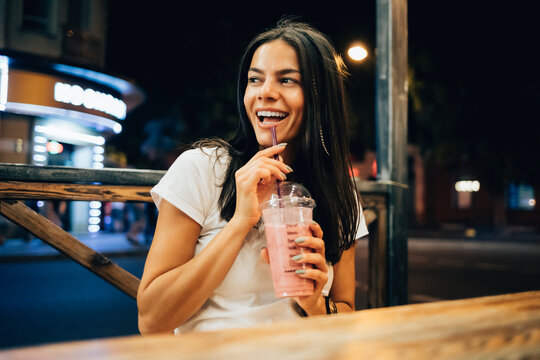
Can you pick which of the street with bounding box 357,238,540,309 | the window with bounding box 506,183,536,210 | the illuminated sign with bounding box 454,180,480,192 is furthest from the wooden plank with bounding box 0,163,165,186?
the illuminated sign with bounding box 454,180,480,192

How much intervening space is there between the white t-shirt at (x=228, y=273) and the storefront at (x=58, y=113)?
12.7 metres

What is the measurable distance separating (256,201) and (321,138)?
0.51 metres

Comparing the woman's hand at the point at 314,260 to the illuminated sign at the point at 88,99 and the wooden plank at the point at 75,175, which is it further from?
the illuminated sign at the point at 88,99

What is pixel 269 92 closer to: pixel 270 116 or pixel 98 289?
pixel 270 116

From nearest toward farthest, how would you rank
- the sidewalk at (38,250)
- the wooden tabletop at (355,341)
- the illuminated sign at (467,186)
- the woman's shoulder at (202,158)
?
the wooden tabletop at (355,341) → the woman's shoulder at (202,158) → the sidewalk at (38,250) → the illuminated sign at (467,186)

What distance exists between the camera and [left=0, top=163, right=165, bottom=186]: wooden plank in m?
2.05

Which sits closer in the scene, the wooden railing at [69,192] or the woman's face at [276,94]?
the woman's face at [276,94]

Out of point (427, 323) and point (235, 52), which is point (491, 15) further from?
point (427, 323)

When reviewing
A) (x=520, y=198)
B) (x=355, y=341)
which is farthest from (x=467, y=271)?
(x=520, y=198)

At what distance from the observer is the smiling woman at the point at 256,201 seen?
1460 mm

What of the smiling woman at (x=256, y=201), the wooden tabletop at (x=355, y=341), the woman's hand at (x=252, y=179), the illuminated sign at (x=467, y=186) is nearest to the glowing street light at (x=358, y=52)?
the smiling woman at (x=256, y=201)

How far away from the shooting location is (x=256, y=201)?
1464 mm

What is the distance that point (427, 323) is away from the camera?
0.92 meters

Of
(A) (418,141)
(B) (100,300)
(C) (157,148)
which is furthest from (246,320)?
(C) (157,148)
